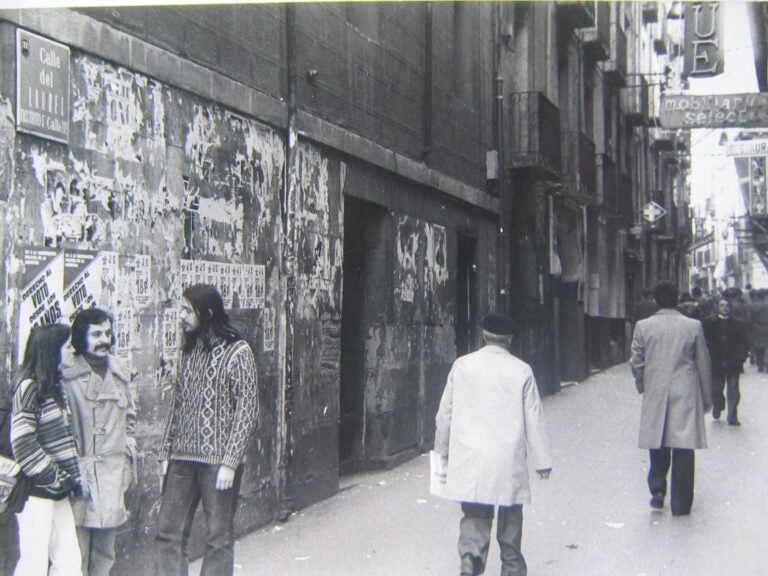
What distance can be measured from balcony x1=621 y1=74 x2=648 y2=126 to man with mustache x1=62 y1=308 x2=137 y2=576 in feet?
82.6

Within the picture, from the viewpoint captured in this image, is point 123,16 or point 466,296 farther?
point 466,296

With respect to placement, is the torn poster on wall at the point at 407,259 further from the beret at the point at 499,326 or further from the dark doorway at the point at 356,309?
the beret at the point at 499,326

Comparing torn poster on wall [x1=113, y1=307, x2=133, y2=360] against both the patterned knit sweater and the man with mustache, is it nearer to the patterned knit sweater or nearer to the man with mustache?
the patterned knit sweater

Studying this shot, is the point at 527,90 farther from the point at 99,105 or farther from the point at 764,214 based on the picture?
the point at 764,214

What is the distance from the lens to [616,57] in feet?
83.7

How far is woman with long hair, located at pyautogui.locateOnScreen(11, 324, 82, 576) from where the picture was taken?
4426 mm

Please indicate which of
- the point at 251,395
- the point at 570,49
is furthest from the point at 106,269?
the point at 570,49

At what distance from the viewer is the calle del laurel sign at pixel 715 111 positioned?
31.7 feet

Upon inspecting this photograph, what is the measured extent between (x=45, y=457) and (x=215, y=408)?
0.97 metres

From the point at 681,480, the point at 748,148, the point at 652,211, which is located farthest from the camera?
the point at 652,211

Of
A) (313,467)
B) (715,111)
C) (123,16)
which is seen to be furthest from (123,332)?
(715,111)

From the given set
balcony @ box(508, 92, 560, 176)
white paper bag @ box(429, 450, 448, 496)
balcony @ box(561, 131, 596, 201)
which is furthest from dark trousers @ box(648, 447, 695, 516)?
balcony @ box(561, 131, 596, 201)

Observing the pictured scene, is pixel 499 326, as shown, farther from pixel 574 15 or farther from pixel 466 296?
pixel 574 15

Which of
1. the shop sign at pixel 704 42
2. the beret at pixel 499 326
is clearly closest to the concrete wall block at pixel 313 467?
the beret at pixel 499 326
